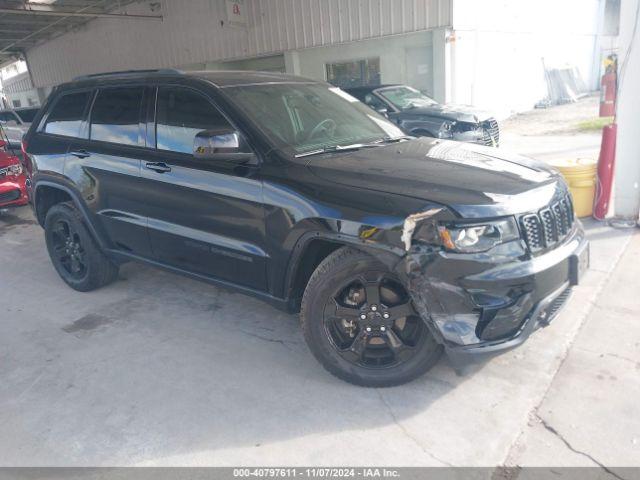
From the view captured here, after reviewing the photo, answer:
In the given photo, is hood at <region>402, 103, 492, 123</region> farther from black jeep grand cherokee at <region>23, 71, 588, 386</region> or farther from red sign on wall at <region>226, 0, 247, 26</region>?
red sign on wall at <region>226, 0, 247, 26</region>

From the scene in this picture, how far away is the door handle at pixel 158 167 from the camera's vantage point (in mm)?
3625

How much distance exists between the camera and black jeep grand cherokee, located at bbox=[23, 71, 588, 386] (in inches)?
104

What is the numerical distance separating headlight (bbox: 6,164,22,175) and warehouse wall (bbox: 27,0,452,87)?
31.4ft

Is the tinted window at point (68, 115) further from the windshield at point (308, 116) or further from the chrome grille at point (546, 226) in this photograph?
the chrome grille at point (546, 226)

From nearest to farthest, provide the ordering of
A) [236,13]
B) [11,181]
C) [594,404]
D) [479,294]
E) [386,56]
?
[479,294] → [594,404] → [11,181] → [386,56] → [236,13]

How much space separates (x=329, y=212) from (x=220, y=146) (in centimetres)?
80

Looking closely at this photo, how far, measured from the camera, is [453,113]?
9.28 metres

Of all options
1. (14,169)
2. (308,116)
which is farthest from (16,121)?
(308,116)

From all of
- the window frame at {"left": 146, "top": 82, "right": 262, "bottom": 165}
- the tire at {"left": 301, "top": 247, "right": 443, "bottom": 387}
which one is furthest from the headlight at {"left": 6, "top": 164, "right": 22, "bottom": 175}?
the tire at {"left": 301, "top": 247, "right": 443, "bottom": 387}

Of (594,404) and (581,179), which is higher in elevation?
(581,179)

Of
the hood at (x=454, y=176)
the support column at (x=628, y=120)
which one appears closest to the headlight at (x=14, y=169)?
the hood at (x=454, y=176)

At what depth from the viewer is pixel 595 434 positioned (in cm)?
260

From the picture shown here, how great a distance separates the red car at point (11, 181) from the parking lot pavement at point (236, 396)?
4126mm

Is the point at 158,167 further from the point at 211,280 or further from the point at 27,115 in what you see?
the point at 27,115
